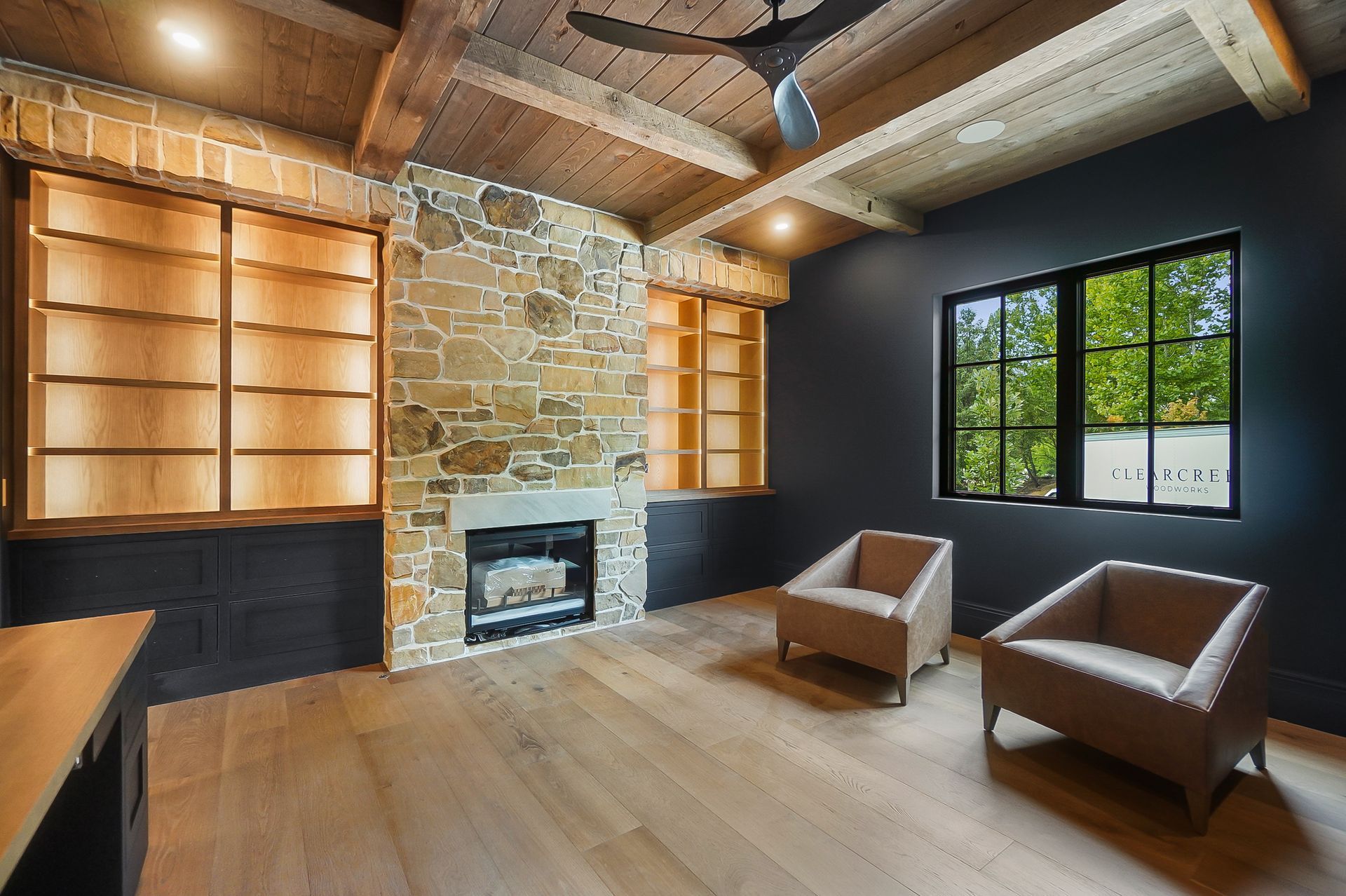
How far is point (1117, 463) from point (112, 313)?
5356mm

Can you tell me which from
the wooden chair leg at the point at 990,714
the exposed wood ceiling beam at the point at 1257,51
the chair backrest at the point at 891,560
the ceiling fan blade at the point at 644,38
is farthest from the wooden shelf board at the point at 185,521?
the exposed wood ceiling beam at the point at 1257,51

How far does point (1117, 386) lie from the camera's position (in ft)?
11.4

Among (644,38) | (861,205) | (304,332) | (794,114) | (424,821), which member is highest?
(861,205)

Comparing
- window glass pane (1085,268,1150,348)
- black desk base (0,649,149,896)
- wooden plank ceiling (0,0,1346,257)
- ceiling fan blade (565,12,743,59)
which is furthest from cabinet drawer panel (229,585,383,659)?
window glass pane (1085,268,1150,348)

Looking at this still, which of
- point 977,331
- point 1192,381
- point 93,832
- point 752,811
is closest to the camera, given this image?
point 93,832

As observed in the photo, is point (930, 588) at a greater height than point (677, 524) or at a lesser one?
lesser

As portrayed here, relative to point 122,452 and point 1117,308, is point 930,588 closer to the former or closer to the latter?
point 1117,308

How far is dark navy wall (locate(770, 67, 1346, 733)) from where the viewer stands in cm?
270

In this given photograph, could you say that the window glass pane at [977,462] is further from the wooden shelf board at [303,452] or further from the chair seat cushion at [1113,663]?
the wooden shelf board at [303,452]

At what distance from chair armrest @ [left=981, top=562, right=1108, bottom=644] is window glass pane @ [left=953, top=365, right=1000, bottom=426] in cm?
143

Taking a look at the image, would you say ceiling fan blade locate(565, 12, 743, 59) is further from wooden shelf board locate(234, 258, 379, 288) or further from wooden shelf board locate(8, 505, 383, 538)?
wooden shelf board locate(8, 505, 383, 538)

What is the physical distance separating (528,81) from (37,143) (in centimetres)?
216

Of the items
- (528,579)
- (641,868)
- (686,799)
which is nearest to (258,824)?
(641,868)

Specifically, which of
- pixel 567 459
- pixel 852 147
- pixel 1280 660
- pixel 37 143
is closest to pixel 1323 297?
pixel 1280 660
